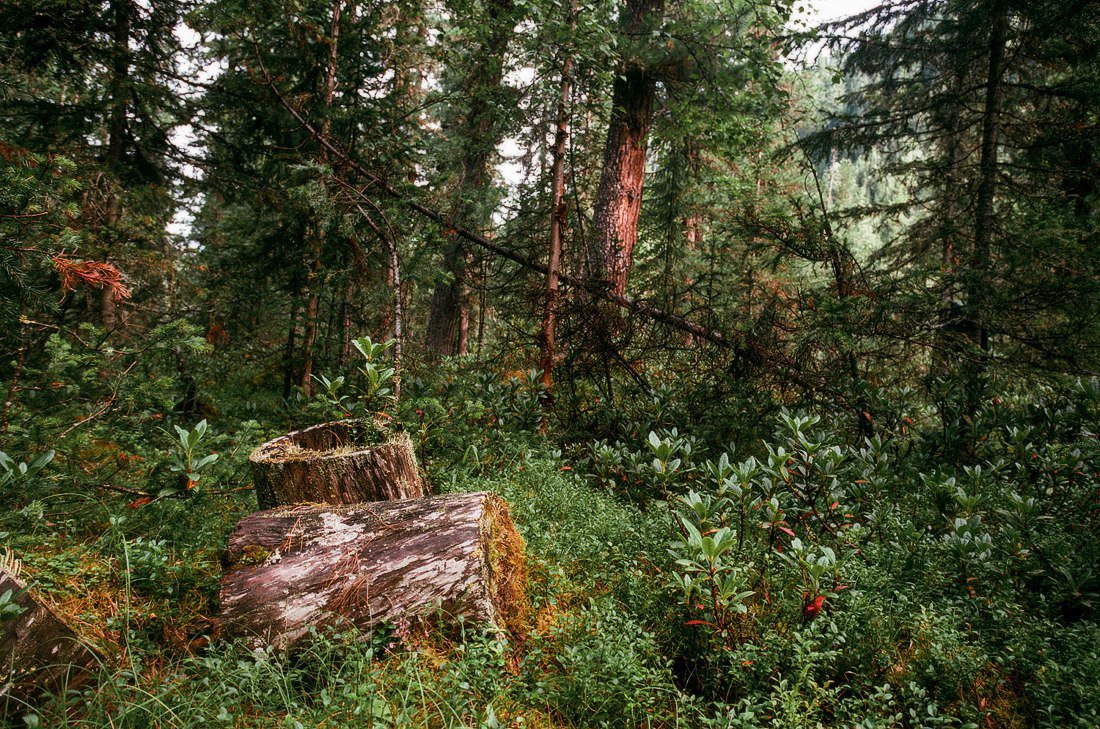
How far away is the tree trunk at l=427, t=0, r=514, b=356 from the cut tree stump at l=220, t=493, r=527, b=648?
141 inches

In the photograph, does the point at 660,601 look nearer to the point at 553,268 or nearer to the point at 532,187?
the point at 553,268

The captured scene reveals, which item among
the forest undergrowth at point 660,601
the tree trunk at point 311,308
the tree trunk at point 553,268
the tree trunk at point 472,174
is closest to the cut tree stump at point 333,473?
the forest undergrowth at point 660,601

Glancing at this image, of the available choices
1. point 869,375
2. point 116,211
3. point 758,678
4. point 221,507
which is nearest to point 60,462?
point 221,507

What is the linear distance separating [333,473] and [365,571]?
35.1 inches

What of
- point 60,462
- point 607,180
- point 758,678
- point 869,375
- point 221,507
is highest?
point 607,180

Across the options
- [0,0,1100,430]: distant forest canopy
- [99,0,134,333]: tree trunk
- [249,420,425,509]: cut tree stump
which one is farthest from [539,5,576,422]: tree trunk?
[99,0,134,333]: tree trunk

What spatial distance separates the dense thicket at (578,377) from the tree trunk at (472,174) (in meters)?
0.12

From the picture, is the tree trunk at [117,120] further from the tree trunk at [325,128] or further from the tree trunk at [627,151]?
the tree trunk at [627,151]

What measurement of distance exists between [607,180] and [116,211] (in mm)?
6446

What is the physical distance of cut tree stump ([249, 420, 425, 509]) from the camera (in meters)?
3.35

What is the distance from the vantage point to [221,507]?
13.6 feet

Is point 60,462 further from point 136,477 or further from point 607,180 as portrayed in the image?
point 607,180

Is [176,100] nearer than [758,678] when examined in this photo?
No

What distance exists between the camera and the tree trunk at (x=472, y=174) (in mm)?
5945
